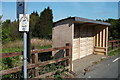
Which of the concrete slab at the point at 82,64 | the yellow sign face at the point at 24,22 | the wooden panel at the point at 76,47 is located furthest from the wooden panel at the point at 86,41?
the yellow sign face at the point at 24,22

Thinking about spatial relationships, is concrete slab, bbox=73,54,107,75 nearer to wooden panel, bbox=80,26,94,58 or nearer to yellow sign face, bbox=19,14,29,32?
wooden panel, bbox=80,26,94,58

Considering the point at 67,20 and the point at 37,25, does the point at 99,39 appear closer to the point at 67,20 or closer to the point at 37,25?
the point at 67,20

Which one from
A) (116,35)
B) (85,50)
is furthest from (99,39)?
(116,35)

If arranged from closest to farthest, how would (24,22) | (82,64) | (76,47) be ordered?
(24,22)
(82,64)
(76,47)

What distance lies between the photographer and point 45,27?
23.5 metres

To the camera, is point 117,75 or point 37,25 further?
point 37,25

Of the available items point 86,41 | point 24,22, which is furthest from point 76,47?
point 24,22

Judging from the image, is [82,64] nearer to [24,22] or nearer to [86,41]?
[86,41]

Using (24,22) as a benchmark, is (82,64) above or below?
below

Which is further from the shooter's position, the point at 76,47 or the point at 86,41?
the point at 86,41

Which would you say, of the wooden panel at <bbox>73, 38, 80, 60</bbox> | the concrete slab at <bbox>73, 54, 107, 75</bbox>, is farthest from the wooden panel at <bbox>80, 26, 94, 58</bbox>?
the concrete slab at <bbox>73, 54, 107, 75</bbox>

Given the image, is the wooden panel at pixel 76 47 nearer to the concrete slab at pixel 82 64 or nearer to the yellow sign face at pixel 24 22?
the concrete slab at pixel 82 64

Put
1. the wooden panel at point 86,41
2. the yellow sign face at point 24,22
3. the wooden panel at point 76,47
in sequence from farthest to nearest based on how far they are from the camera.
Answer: the wooden panel at point 86,41 < the wooden panel at point 76,47 < the yellow sign face at point 24,22

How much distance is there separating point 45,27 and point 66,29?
18.1m
